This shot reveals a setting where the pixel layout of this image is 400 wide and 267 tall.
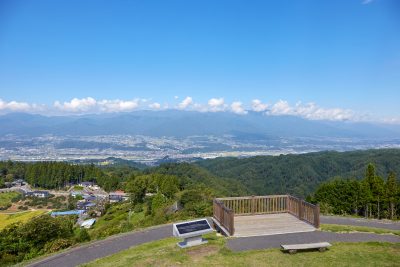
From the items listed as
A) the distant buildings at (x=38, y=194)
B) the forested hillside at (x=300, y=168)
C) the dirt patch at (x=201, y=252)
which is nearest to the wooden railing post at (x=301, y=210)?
the dirt patch at (x=201, y=252)

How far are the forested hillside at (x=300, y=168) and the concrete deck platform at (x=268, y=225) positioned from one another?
79.9 metres

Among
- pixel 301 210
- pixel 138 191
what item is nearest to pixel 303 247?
pixel 301 210

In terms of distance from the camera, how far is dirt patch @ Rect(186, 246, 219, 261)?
27.7 feet

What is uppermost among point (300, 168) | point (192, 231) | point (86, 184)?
point (192, 231)

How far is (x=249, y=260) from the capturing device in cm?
802

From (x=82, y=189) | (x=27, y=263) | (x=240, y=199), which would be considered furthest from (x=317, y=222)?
(x=82, y=189)

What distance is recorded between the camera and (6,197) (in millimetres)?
64375

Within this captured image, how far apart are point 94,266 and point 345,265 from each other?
616cm

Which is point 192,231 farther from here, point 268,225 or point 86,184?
point 86,184

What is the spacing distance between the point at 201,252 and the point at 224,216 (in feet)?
A: 6.58

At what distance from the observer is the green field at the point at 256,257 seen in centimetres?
788

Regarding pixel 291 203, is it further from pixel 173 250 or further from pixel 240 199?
pixel 173 250

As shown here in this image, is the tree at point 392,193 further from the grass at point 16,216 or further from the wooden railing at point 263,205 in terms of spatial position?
the grass at point 16,216

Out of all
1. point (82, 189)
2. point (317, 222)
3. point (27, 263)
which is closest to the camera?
point (27, 263)
